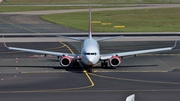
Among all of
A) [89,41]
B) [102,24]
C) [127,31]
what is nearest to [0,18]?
[102,24]

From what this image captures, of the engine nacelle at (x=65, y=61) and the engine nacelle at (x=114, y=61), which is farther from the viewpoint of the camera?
the engine nacelle at (x=114, y=61)

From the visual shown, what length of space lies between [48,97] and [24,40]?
41957 mm

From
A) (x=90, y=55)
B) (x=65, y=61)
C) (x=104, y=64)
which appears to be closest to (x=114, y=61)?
(x=104, y=64)

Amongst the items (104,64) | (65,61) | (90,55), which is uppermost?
(90,55)

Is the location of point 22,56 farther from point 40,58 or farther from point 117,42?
point 117,42

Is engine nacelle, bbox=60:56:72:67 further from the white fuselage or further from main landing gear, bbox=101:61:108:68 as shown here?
main landing gear, bbox=101:61:108:68

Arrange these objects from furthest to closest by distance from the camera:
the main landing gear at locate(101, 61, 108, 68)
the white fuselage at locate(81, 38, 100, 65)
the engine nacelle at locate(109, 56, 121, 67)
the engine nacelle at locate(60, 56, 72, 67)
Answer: the main landing gear at locate(101, 61, 108, 68)
the engine nacelle at locate(109, 56, 121, 67)
the engine nacelle at locate(60, 56, 72, 67)
the white fuselage at locate(81, 38, 100, 65)

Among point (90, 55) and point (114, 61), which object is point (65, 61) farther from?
point (114, 61)

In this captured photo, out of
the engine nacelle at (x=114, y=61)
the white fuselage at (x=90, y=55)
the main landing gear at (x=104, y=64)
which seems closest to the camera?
the white fuselage at (x=90, y=55)

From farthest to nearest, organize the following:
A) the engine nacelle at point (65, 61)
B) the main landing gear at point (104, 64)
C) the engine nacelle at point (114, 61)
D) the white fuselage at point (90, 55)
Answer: the main landing gear at point (104, 64), the engine nacelle at point (114, 61), the engine nacelle at point (65, 61), the white fuselage at point (90, 55)

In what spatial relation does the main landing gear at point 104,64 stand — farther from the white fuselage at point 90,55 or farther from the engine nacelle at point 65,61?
the engine nacelle at point 65,61

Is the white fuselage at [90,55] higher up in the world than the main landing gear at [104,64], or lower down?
higher up

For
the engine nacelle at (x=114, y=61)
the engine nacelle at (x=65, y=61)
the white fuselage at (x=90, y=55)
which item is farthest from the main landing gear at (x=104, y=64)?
the engine nacelle at (x=65, y=61)

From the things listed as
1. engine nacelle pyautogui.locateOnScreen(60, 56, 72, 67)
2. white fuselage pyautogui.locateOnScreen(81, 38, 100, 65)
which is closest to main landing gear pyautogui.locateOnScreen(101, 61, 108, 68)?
white fuselage pyautogui.locateOnScreen(81, 38, 100, 65)
